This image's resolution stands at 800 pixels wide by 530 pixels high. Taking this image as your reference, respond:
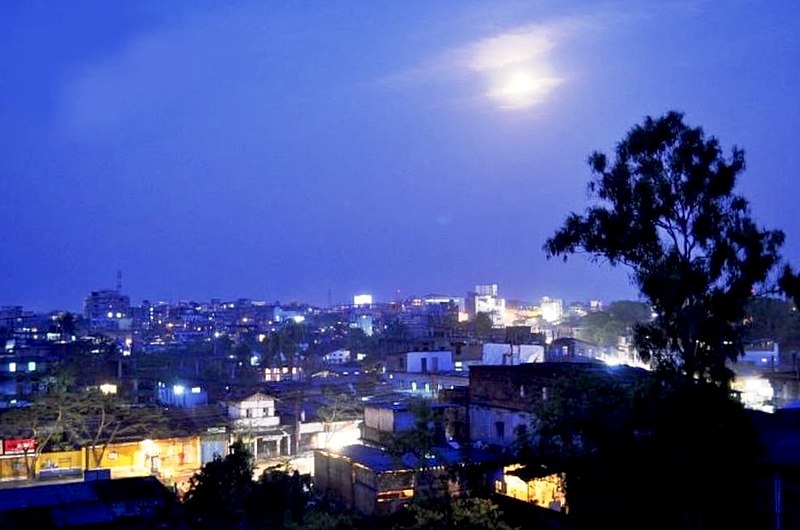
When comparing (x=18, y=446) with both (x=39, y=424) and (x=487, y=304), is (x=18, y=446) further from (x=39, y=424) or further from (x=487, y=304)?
(x=487, y=304)

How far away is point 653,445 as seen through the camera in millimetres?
8148

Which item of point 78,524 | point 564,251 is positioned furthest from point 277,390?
point 564,251

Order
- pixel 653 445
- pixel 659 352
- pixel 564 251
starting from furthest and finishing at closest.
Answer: pixel 564 251, pixel 659 352, pixel 653 445

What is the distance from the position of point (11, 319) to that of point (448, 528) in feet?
309

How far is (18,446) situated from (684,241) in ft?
56.9

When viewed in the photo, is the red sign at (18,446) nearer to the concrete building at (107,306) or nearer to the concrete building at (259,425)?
the concrete building at (259,425)

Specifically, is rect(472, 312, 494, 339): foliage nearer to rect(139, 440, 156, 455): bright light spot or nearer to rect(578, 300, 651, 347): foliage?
rect(578, 300, 651, 347): foliage

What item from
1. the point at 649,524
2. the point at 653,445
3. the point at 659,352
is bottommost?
the point at 649,524

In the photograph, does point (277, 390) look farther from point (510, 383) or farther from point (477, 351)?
point (510, 383)

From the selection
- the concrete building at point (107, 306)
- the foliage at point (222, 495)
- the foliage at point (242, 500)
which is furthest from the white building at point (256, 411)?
the concrete building at point (107, 306)

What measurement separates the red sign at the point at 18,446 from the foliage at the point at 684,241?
51.2ft

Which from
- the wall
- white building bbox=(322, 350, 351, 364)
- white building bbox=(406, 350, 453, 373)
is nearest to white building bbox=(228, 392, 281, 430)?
the wall

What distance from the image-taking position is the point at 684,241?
11281 mm

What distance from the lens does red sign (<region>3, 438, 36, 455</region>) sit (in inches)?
813
